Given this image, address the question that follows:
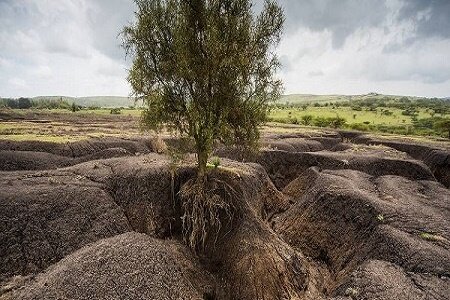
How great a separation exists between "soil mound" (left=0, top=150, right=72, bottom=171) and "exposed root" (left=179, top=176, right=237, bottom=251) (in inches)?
597

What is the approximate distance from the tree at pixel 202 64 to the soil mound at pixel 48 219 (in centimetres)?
495

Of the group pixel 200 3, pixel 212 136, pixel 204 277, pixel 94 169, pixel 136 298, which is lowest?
pixel 204 277

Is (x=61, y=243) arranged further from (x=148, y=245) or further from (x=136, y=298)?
(x=136, y=298)

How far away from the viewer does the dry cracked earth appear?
13.4m

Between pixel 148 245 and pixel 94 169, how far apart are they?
898 centimetres

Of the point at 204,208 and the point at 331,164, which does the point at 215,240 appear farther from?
the point at 331,164

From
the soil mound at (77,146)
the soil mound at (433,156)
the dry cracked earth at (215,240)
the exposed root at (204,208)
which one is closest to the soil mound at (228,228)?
the dry cracked earth at (215,240)

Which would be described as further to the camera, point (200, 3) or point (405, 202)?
point (405, 202)

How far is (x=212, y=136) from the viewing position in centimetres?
1766

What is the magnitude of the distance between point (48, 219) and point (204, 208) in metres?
7.19

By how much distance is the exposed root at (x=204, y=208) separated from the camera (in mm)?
17656

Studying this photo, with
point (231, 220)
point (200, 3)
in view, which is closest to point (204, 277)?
point (231, 220)

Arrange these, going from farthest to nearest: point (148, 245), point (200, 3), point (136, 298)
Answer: point (200, 3)
point (148, 245)
point (136, 298)

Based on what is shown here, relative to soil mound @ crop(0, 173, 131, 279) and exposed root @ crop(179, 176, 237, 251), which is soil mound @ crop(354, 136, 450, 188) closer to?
exposed root @ crop(179, 176, 237, 251)
